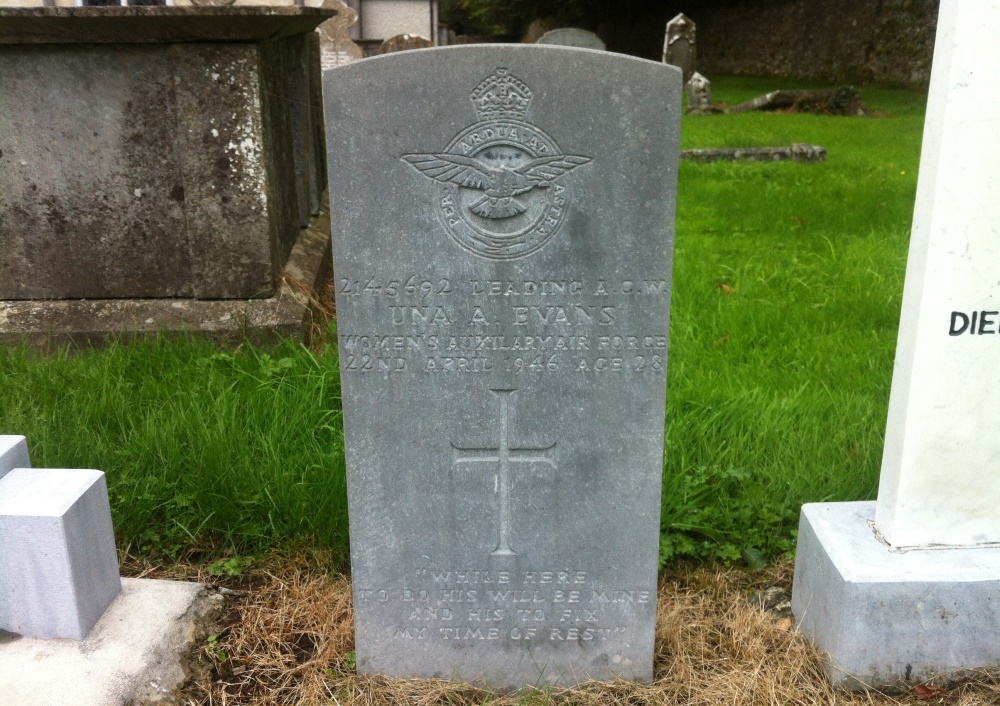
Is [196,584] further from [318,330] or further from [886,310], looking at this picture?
[886,310]

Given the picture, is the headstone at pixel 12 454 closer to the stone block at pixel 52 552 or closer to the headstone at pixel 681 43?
the stone block at pixel 52 552

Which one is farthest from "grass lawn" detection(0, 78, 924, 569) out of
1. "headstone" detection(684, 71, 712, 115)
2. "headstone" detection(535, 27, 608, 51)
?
"headstone" detection(535, 27, 608, 51)

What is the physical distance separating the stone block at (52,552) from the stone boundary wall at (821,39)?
1688 cm

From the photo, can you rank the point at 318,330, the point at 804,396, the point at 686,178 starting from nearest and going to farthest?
the point at 804,396, the point at 318,330, the point at 686,178

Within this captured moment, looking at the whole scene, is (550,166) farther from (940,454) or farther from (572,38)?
(572,38)

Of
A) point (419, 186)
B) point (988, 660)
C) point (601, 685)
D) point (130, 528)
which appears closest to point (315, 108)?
point (130, 528)

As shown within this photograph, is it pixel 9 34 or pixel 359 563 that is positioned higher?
pixel 9 34

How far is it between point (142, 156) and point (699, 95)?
11.9 m

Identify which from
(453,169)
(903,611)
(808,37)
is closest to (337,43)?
(453,169)

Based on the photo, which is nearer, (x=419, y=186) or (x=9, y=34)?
(x=419, y=186)

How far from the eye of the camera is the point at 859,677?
223 cm

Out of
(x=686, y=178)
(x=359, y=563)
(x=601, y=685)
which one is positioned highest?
(x=686, y=178)

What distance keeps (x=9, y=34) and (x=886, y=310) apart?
4.28 m

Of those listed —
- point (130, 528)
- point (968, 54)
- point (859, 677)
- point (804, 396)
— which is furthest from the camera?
point (804, 396)
